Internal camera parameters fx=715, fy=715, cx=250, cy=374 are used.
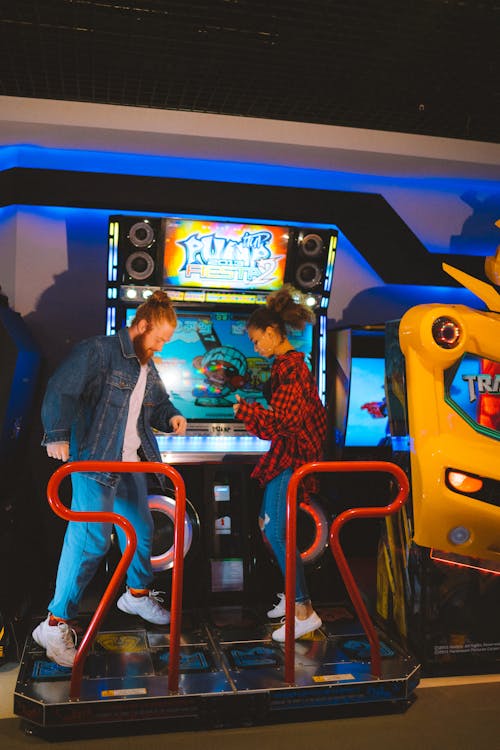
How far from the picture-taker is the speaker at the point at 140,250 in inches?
167

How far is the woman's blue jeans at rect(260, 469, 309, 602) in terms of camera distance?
3.59 meters

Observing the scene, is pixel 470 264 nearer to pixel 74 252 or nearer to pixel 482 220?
pixel 482 220

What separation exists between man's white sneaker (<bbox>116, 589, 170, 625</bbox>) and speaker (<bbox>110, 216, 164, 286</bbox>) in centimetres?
179

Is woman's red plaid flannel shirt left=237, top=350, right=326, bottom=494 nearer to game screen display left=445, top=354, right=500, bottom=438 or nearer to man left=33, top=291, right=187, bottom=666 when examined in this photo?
man left=33, top=291, right=187, bottom=666

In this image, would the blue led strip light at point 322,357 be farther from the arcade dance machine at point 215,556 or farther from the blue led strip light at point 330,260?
the blue led strip light at point 330,260

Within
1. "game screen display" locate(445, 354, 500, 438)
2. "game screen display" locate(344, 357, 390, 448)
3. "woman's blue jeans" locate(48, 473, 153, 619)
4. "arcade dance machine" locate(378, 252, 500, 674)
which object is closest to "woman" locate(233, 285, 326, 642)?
"woman's blue jeans" locate(48, 473, 153, 619)

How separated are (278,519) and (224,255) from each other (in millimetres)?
1691

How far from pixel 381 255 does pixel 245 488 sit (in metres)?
2.35

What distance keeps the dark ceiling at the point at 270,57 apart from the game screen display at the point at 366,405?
5.33ft

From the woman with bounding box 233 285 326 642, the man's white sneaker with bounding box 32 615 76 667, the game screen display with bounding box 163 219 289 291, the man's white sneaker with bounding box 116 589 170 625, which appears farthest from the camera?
the game screen display with bounding box 163 219 289 291

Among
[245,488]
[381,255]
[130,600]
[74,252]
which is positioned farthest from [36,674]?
[381,255]

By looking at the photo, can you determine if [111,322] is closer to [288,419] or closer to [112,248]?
[112,248]

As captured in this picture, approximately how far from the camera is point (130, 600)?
3711 mm

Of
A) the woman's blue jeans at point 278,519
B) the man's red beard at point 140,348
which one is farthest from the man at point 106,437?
the woman's blue jeans at point 278,519
